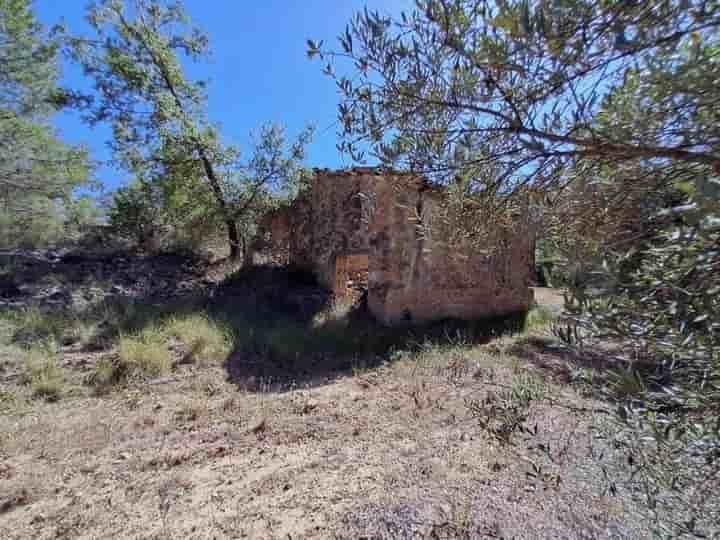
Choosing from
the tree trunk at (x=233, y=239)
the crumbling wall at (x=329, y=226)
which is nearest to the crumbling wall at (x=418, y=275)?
the crumbling wall at (x=329, y=226)

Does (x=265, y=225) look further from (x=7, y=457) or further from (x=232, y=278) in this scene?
(x=7, y=457)

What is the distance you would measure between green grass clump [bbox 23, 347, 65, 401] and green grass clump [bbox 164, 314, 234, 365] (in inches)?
51.6

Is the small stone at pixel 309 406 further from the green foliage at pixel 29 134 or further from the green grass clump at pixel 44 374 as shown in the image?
the green foliage at pixel 29 134

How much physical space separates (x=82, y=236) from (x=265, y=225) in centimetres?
523

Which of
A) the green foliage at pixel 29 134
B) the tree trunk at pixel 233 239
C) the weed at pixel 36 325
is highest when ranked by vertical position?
the green foliage at pixel 29 134

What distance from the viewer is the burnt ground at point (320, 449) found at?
1916 mm

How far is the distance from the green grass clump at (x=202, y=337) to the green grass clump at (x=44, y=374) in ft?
4.30

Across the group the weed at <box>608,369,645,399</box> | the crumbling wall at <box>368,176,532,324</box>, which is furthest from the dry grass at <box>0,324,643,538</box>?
the crumbling wall at <box>368,176,532,324</box>

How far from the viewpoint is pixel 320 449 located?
269 cm

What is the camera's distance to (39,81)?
21.4 ft

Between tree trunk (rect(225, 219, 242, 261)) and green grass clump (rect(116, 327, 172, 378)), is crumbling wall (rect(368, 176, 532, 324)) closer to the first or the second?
green grass clump (rect(116, 327, 172, 378))

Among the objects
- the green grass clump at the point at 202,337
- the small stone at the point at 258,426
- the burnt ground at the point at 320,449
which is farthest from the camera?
the green grass clump at the point at 202,337

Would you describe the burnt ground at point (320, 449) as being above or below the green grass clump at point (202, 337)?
below

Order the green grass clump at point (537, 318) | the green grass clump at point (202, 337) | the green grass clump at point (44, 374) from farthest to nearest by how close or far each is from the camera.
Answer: the green grass clump at point (537, 318) < the green grass clump at point (202, 337) < the green grass clump at point (44, 374)
